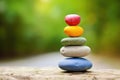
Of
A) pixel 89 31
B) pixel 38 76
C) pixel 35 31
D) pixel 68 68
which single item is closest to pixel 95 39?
pixel 89 31

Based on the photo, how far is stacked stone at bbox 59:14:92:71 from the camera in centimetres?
129

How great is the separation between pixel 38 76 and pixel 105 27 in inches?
25.9

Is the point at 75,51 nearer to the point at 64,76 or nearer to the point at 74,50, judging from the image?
the point at 74,50

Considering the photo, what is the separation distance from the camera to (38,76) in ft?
3.98

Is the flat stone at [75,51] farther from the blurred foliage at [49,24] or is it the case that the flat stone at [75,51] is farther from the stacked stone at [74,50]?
the blurred foliage at [49,24]

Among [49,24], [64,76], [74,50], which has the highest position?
[49,24]

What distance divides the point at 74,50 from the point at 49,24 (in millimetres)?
476

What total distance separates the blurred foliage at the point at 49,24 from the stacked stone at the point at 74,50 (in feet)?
1.23

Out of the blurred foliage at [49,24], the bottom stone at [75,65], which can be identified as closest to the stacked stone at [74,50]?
the bottom stone at [75,65]

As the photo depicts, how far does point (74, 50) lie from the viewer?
4.28 ft

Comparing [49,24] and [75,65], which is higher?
[49,24]

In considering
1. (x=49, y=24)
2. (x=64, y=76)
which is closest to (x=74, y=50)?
(x=64, y=76)

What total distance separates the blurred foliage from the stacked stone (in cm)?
37

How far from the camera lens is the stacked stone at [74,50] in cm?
129
